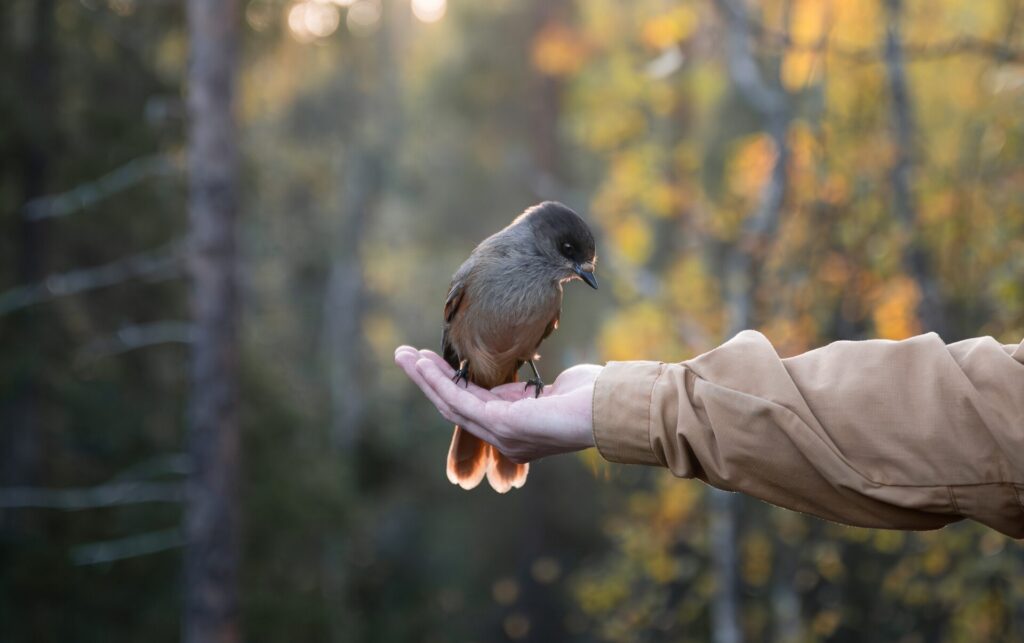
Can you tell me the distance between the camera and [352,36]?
18938 mm

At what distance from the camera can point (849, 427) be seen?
2.05 meters

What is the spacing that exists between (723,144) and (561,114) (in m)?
2.95

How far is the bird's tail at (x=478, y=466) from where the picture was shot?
126 inches

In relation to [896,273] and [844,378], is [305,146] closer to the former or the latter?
[896,273]

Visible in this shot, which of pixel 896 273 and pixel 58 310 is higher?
pixel 58 310

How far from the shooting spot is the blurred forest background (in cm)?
745

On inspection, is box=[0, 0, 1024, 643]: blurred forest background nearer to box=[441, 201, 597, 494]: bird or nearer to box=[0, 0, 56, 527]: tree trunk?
box=[0, 0, 56, 527]: tree trunk

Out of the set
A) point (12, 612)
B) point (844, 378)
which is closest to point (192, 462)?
point (12, 612)

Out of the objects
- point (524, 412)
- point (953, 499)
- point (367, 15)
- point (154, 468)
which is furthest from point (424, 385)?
point (367, 15)

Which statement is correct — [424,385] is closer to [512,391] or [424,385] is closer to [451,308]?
[512,391]

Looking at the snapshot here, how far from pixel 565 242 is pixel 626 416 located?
5.69 feet

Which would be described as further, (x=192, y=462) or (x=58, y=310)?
(x=58, y=310)

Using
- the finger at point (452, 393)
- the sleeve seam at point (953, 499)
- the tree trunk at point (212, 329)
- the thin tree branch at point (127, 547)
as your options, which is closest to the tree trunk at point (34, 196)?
the thin tree branch at point (127, 547)

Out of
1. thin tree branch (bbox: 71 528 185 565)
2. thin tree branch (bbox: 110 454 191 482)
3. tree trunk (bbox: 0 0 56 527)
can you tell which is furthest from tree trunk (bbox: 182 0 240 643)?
tree trunk (bbox: 0 0 56 527)
